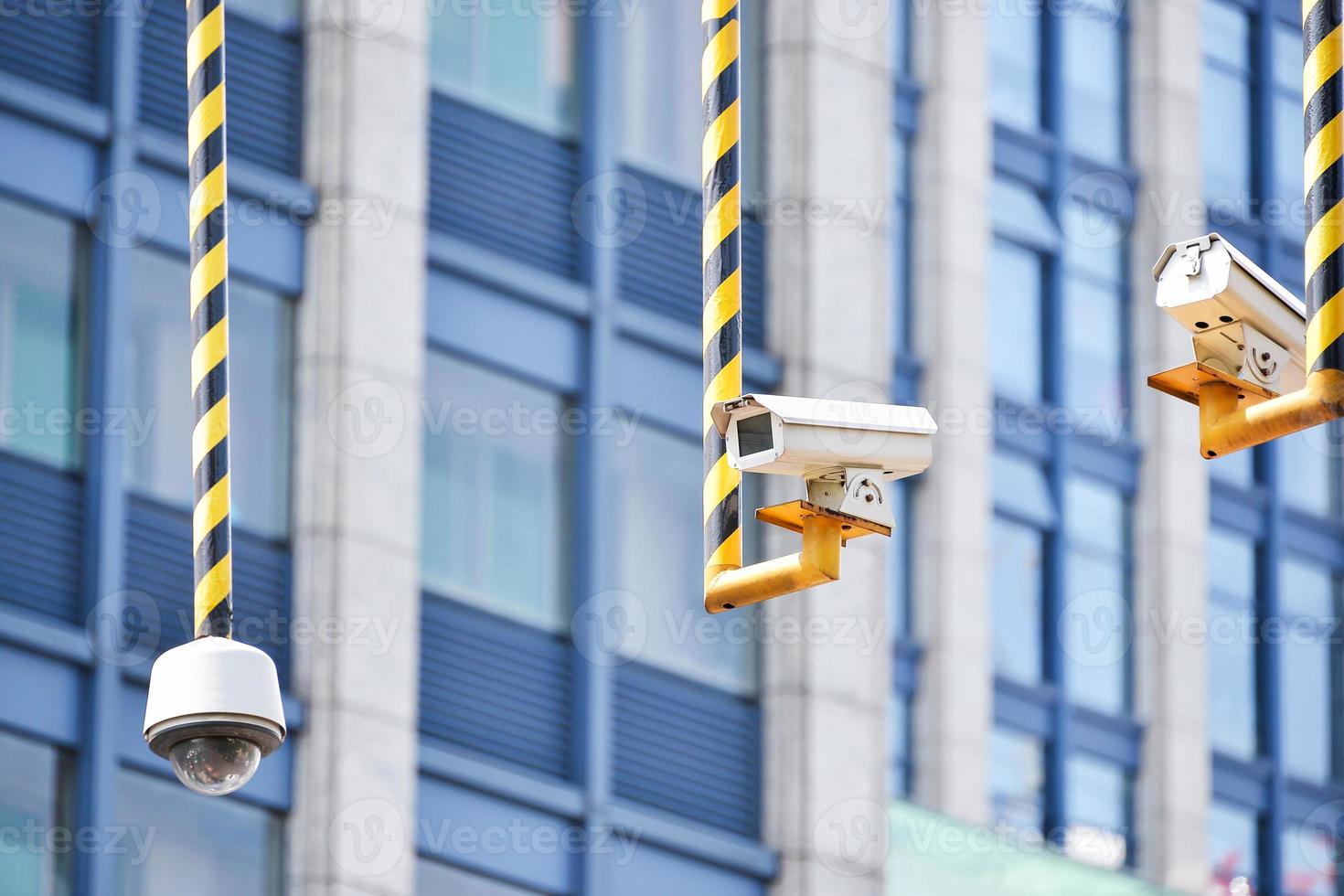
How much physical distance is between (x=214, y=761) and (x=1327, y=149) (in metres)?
4.99

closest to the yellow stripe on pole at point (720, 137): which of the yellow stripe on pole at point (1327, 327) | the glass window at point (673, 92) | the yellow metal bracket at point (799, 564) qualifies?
the yellow metal bracket at point (799, 564)

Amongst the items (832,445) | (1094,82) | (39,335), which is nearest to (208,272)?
(832,445)

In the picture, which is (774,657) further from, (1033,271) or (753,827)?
(1033,271)

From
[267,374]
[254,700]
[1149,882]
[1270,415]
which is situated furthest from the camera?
[1149,882]

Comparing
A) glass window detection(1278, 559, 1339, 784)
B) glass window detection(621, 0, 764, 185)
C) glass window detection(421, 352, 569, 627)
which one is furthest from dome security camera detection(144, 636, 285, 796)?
glass window detection(1278, 559, 1339, 784)

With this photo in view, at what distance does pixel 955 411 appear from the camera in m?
36.2

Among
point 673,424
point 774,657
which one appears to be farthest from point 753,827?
point 673,424

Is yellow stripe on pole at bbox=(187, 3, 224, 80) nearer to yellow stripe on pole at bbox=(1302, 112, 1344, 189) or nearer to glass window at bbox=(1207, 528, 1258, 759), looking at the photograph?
yellow stripe on pole at bbox=(1302, 112, 1344, 189)

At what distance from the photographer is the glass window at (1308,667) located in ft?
136

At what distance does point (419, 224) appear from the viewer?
27.6m

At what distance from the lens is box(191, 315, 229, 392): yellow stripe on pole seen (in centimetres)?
1255

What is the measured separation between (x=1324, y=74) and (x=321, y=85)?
666 inches

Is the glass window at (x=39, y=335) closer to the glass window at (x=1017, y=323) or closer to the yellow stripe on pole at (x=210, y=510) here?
the yellow stripe on pole at (x=210, y=510)

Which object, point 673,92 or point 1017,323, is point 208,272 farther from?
point 1017,323
